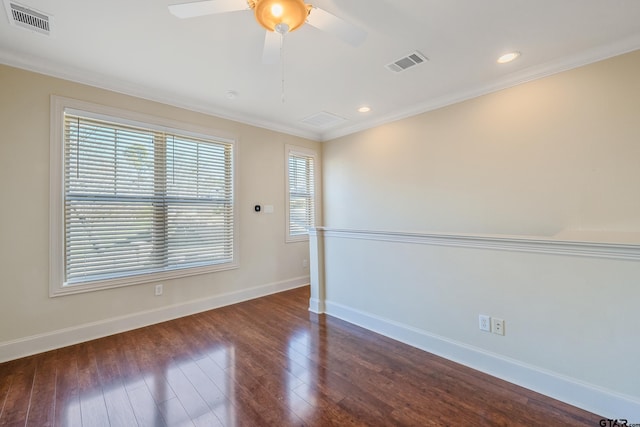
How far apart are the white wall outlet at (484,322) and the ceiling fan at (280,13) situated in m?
2.24

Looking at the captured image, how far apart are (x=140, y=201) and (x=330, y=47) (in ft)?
8.63

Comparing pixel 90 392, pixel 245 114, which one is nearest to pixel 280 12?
pixel 245 114

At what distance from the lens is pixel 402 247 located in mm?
2664

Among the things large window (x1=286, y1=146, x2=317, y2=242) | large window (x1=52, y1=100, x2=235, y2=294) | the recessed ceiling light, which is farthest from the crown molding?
the recessed ceiling light

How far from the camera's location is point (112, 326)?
289cm

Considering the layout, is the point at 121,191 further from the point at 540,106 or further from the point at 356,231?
the point at 540,106

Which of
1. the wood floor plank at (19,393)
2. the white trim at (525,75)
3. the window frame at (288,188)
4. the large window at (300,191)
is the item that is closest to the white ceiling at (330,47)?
the white trim at (525,75)

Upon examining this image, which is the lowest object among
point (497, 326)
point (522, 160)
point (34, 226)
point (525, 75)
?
point (497, 326)

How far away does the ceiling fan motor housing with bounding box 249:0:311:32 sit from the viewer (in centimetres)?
146

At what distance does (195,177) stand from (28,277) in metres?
1.83

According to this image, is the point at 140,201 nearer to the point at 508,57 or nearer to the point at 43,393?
the point at 43,393

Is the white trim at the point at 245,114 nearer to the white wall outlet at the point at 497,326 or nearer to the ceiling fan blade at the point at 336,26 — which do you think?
the ceiling fan blade at the point at 336,26

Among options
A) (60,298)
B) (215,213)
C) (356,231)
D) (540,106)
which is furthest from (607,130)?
(60,298)

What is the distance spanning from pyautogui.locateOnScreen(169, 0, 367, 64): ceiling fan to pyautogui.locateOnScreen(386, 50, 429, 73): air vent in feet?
3.63
